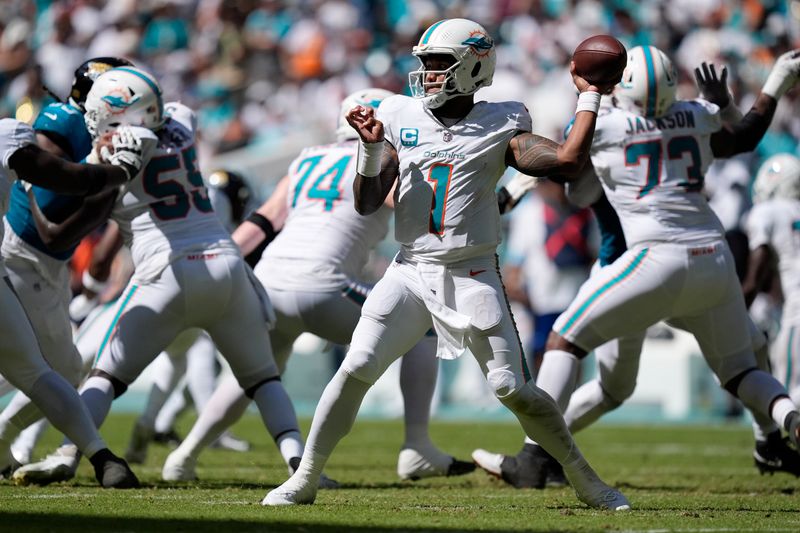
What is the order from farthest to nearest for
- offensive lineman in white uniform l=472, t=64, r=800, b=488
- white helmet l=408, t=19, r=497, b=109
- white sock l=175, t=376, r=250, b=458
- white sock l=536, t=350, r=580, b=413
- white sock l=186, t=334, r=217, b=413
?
white sock l=186, t=334, r=217, b=413 < white sock l=175, t=376, r=250, b=458 < offensive lineman in white uniform l=472, t=64, r=800, b=488 < white sock l=536, t=350, r=580, b=413 < white helmet l=408, t=19, r=497, b=109

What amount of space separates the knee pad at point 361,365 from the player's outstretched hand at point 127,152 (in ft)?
4.75

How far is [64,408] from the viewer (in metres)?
5.84

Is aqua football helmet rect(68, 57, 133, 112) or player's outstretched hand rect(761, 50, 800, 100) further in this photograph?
player's outstretched hand rect(761, 50, 800, 100)

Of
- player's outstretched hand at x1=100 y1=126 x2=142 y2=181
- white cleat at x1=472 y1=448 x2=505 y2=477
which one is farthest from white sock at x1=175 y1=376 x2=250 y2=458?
player's outstretched hand at x1=100 y1=126 x2=142 y2=181

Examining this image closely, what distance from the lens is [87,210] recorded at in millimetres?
6242

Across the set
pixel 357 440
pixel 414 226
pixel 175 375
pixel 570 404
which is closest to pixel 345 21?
pixel 357 440

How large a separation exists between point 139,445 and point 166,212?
6.84ft

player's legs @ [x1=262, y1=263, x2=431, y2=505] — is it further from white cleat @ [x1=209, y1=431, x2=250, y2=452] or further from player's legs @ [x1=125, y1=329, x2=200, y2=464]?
white cleat @ [x1=209, y1=431, x2=250, y2=452]

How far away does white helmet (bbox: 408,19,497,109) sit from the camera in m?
5.27

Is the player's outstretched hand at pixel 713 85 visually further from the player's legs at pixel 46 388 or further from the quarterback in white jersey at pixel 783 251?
the player's legs at pixel 46 388

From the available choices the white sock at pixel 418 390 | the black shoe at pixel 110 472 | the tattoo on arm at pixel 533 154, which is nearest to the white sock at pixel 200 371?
the white sock at pixel 418 390

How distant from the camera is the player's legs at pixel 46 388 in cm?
566

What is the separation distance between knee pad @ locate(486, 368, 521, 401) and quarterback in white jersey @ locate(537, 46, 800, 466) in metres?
1.33

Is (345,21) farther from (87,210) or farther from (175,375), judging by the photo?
(87,210)
